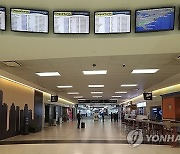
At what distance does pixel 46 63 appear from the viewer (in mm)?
9312

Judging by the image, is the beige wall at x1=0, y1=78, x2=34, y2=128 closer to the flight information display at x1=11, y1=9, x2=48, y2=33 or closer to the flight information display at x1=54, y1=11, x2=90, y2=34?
the flight information display at x1=11, y1=9, x2=48, y2=33

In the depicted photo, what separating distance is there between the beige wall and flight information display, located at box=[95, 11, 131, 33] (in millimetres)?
8675

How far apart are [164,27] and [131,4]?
80 centimetres

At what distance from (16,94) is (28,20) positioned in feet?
33.9

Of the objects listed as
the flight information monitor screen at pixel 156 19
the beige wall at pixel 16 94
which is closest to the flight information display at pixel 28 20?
the flight information monitor screen at pixel 156 19

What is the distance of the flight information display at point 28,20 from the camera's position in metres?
5.24

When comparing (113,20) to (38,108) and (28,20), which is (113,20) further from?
(38,108)

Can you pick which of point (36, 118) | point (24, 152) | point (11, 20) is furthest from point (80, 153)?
point (36, 118)

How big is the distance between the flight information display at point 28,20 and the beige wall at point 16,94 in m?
8.02

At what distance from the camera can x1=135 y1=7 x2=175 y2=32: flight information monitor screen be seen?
5215 millimetres

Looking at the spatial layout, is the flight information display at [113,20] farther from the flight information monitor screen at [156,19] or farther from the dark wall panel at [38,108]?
the dark wall panel at [38,108]

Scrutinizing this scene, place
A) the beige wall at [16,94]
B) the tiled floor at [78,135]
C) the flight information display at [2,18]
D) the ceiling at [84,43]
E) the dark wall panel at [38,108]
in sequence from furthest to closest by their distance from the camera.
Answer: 1. the dark wall panel at [38,108]
2. the tiled floor at [78,135]
3. the beige wall at [16,94]
4. the ceiling at [84,43]
5. the flight information display at [2,18]

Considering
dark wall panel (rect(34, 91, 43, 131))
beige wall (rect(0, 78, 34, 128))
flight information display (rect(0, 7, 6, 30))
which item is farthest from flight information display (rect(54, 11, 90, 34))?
dark wall panel (rect(34, 91, 43, 131))

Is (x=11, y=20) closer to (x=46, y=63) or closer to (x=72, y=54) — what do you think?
(x=72, y=54)
